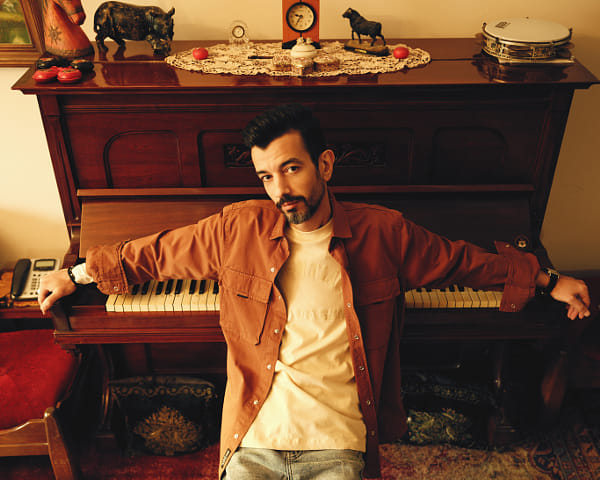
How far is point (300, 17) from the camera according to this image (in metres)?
2.12

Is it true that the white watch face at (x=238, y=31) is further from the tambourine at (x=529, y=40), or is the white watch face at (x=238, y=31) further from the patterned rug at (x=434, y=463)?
the patterned rug at (x=434, y=463)

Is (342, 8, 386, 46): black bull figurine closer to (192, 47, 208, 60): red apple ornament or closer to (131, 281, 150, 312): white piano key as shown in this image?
(192, 47, 208, 60): red apple ornament

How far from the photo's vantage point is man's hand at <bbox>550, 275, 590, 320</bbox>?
1893mm

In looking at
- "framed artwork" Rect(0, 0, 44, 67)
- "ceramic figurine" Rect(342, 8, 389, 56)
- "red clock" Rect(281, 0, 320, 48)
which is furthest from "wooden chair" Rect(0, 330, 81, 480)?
"ceramic figurine" Rect(342, 8, 389, 56)

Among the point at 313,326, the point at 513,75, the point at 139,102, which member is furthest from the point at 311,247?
the point at 513,75

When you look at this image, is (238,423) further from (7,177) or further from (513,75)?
(7,177)

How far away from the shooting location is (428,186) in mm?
2193

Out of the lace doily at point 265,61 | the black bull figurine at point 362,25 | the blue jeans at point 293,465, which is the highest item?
the black bull figurine at point 362,25

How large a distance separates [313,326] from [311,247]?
25 centimetres

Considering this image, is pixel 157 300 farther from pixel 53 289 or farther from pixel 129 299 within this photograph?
pixel 53 289

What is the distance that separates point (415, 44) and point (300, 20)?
1.77ft

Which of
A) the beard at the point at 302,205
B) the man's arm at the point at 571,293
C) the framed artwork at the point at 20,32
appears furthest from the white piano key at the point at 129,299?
the man's arm at the point at 571,293

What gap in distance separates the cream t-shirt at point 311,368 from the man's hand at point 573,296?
0.76m

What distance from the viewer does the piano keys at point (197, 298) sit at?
6.66 feet
